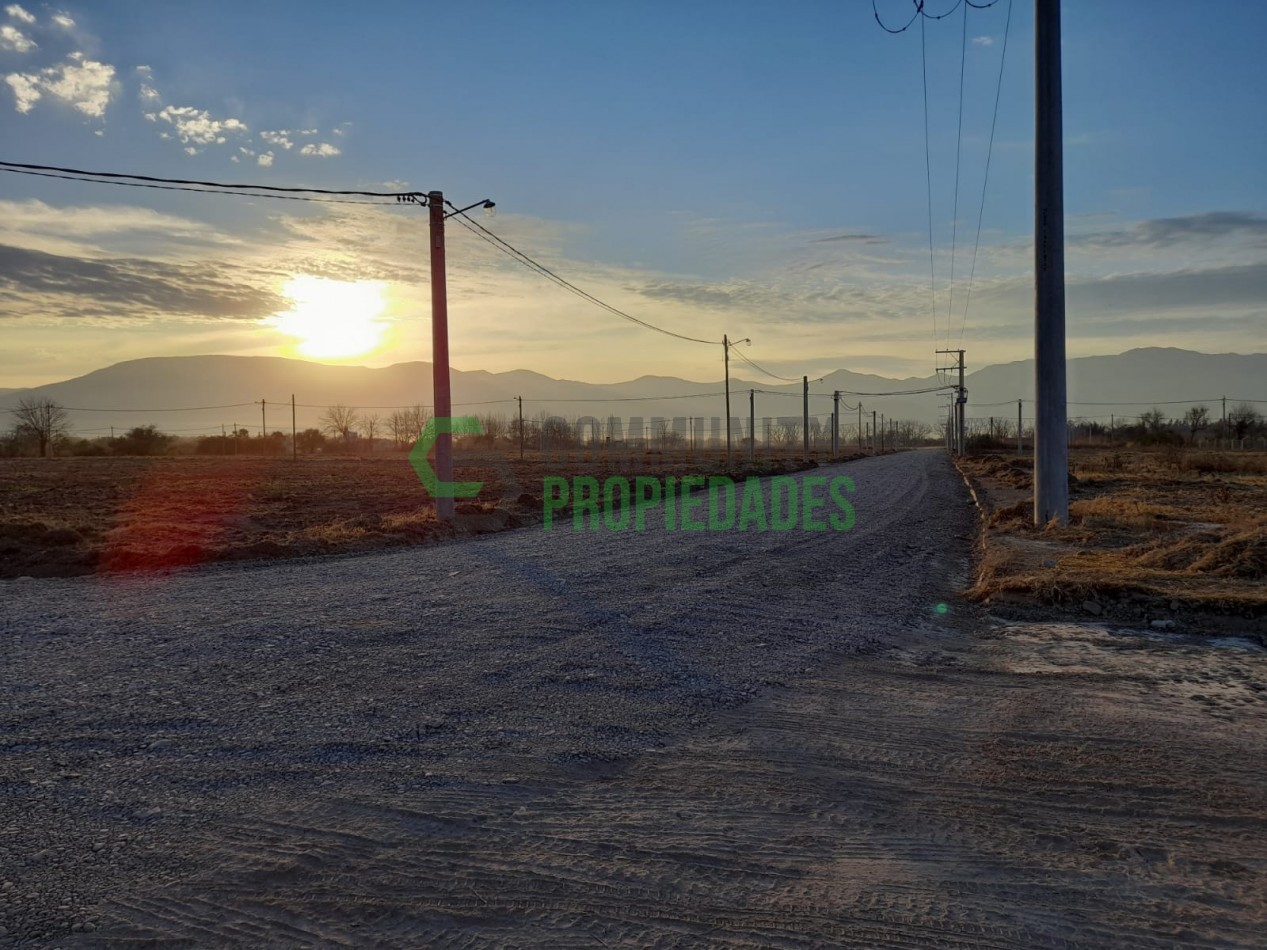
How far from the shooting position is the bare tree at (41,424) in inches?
3034

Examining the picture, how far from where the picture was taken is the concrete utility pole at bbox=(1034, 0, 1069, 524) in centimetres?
1473

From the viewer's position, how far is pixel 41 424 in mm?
79250

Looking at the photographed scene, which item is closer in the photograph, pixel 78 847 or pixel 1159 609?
pixel 78 847

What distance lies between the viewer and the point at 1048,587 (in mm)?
8875

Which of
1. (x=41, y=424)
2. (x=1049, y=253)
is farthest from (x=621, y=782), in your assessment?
(x=41, y=424)

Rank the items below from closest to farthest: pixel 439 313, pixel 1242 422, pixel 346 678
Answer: pixel 346 678 < pixel 439 313 < pixel 1242 422

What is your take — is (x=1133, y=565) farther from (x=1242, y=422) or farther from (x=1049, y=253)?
(x=1242, y=422)

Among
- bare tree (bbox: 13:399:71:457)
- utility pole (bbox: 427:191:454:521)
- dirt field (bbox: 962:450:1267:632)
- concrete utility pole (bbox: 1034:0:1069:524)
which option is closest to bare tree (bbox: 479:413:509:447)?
bare tree (bbox: 13:399:71:457)

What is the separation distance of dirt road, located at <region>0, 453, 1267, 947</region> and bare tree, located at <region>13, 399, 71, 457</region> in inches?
3254

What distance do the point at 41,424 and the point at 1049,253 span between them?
88044mm

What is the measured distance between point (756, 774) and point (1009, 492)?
2614cm

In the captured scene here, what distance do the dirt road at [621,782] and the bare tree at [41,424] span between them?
82.7 m

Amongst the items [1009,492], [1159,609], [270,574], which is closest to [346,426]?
[1009,492]

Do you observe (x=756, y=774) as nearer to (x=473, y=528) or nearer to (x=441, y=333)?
(x=473, y=528)
